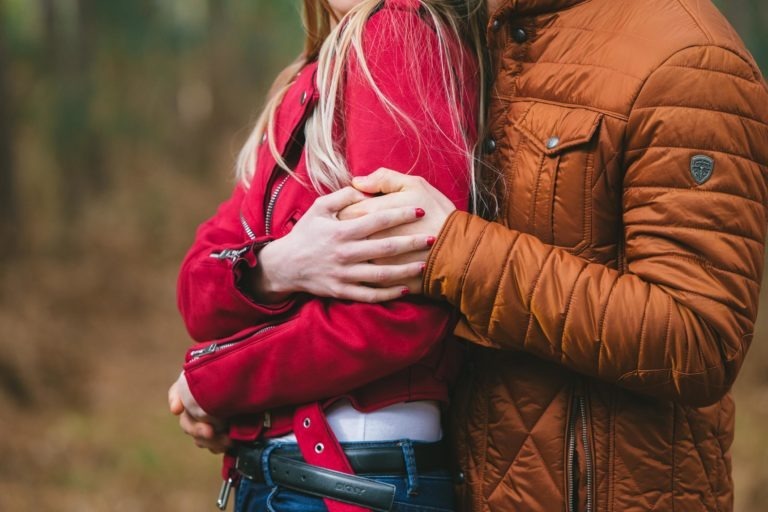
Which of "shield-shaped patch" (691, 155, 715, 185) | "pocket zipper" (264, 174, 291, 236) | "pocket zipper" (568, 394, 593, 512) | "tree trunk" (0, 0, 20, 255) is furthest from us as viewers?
"tree trunk" (0, 0, 20, 255)

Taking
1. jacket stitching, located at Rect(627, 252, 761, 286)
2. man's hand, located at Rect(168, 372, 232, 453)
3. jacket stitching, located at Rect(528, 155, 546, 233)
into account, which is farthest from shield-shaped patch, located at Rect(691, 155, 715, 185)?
man's hand, located at Rect(168, 372, 232, 453)

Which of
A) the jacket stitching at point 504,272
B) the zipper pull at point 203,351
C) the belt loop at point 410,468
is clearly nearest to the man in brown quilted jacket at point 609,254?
the jacket stitching at point 504,272

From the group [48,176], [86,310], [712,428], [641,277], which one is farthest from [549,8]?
[48,176]

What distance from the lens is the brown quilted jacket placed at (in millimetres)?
1290

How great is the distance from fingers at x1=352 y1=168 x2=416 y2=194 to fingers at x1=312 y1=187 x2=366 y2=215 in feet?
0.05

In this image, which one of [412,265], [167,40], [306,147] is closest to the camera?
[412,265]

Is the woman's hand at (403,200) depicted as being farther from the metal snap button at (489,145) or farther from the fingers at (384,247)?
the metal snap button at (489,145)

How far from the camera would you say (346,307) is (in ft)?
4.75

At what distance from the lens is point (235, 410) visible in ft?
5.04

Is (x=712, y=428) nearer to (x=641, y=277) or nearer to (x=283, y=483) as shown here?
(x=641, y=277)

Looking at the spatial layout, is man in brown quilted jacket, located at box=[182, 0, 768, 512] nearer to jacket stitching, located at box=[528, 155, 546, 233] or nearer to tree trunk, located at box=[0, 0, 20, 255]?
jacket stitching, located at box=[528, 155, 546, 233]

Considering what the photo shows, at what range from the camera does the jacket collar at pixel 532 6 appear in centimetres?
143

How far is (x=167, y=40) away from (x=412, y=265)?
8.22m

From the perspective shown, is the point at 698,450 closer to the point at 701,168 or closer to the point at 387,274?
the point at 701,168
